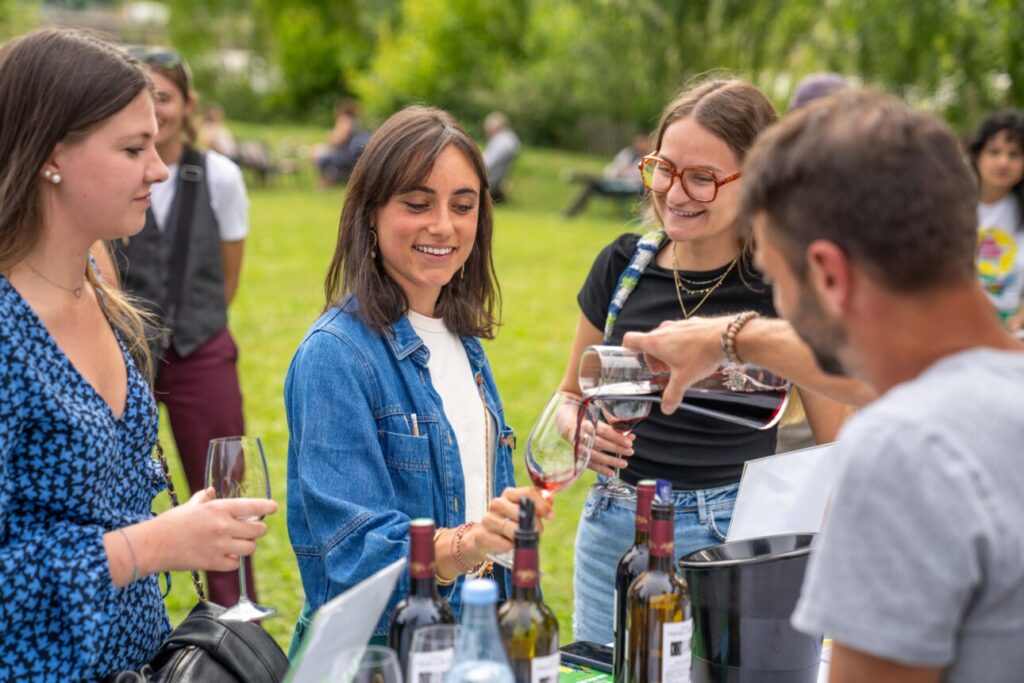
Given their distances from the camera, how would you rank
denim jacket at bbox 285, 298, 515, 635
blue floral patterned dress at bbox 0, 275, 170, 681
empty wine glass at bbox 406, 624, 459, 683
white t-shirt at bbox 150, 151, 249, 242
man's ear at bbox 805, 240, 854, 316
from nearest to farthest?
man's ear at bbox 805, 240, 854, 316 < empty wine glass at bbox 406, 624, 459, 683 < blue floral patterned dress at bbox 0, 275, 170, 681 < denim jacket at bbox 285, 298, 515, 635 < white t-shirt at bbox 150, 151, 249, 242

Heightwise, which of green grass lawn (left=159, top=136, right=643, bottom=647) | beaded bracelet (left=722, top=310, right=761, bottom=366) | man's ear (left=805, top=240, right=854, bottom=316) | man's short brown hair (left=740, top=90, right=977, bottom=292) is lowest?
green grass lawn (left=159, top=136, right=643, bottom=647)

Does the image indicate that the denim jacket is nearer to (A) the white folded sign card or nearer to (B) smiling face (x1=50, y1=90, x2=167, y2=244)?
(B) smiling face (x1=50, y1=90, x2=167, y2=244)

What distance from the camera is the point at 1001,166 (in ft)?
19.5

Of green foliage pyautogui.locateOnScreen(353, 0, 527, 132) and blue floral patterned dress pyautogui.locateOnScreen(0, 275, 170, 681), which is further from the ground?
green foliage pyautogui.locateOnScreen(353, 0, 527, 132)

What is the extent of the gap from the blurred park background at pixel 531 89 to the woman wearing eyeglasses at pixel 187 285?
0.60m

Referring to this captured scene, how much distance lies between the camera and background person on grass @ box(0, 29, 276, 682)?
6.02 ft

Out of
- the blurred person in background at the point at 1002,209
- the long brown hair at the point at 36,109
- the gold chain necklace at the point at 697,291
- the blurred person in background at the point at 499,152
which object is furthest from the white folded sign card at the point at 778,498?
the blurred person in background at the point at 499,152

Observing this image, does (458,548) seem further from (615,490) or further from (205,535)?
(615,490)

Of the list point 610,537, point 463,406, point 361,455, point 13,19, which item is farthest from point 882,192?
point 13,19

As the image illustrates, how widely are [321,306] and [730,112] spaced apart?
3.99 feet

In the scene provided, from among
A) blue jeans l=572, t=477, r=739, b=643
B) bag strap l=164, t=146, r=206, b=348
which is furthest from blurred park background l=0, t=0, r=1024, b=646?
blue jeans l=572, t=477, r=739, b=643

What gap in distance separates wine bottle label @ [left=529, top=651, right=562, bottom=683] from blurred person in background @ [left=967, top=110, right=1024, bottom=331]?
4.41 metres

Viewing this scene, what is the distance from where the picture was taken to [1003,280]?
5.61 m

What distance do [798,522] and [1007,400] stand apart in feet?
2.88
